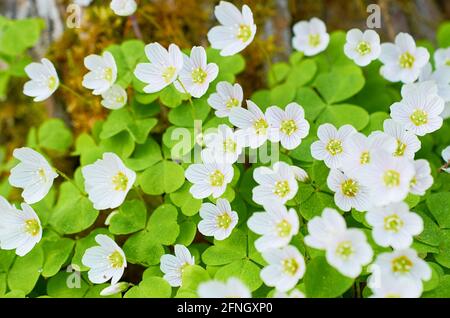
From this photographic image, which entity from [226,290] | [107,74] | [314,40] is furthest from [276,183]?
[314,40]

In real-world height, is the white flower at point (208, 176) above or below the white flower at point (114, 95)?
below

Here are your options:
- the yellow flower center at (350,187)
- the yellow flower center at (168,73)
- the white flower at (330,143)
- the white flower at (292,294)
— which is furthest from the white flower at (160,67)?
the white flower at (292,294)

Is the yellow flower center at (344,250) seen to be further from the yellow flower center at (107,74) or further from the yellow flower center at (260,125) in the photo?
the yellow flower center at (107,74)

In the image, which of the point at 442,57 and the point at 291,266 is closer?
the point at 291,266

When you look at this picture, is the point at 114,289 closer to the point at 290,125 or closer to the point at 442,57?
the point at 290,125

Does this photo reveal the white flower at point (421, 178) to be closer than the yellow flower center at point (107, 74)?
Yes

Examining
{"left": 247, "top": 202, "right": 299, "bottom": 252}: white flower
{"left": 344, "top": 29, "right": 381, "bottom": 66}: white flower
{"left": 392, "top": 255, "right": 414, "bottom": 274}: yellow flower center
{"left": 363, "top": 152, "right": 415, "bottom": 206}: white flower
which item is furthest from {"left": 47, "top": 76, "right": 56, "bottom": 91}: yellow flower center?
{"left": 392, "top": 255, "right": 414, "bottom": 274}: yellow flower center
